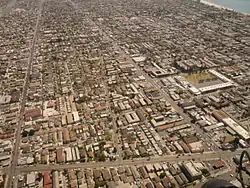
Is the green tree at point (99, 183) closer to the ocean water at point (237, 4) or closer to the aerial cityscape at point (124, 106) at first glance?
the aerial cityscape at point (124, 106)

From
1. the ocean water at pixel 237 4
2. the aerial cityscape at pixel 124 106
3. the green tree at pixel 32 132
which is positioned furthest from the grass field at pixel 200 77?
the ocean water at pixel 237 4

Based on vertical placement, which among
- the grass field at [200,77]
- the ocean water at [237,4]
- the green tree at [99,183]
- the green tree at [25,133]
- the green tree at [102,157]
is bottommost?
the green tree at [25,133]

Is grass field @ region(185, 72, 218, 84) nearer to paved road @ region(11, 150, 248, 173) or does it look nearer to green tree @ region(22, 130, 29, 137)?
paved road @ region(11, 150, 248, 173)

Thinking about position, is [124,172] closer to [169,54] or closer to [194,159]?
[194,159]

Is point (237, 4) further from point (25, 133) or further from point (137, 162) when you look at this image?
point (25, 133)

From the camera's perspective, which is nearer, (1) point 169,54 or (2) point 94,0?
(1) point 169,54

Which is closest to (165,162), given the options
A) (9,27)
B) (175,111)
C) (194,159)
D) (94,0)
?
(194,159)
